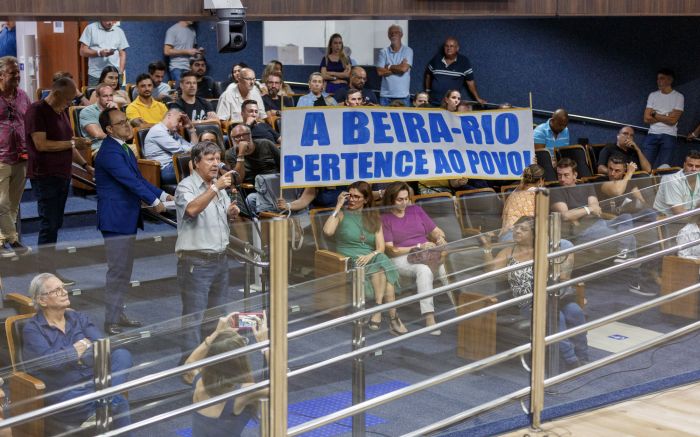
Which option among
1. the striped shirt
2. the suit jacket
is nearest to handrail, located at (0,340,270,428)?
the suit jacket

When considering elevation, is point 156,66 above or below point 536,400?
above

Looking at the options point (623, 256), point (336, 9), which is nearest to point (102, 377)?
point (623, 256)

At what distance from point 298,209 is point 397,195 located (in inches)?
46.3

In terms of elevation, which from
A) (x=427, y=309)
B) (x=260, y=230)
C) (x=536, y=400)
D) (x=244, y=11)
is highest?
(x=244, y=11)

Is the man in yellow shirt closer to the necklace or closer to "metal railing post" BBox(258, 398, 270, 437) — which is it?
the necklace

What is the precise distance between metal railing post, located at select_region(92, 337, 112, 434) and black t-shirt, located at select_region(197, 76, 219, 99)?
862 cm

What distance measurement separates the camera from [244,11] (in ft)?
21.0

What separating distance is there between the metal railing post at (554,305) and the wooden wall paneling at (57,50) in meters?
10.3

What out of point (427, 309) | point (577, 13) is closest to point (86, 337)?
point (427, 309)

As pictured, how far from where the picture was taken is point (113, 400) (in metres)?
3.75

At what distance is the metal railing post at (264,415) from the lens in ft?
12.9

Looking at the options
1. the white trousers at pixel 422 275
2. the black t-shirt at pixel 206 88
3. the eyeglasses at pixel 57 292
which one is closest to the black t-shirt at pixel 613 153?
the black t-shirt at pixel 206 88

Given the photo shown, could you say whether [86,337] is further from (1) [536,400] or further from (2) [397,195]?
(2) [397,195]

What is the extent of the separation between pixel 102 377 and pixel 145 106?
21.8 feet
